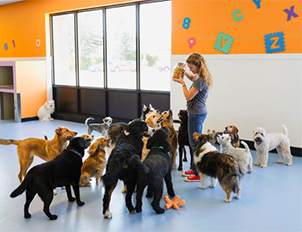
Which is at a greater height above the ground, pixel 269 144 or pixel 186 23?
pixel 186 23

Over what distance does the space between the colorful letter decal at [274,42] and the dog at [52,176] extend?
9.87ft

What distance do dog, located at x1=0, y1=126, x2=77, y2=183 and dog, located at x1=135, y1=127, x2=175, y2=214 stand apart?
3.08 ft

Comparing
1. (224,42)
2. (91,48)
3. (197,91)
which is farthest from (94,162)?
(91,48)

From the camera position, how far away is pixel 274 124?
4.75 m

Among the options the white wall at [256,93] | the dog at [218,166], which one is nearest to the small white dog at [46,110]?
the white wall at [256,93]

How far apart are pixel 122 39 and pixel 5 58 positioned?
4.37m

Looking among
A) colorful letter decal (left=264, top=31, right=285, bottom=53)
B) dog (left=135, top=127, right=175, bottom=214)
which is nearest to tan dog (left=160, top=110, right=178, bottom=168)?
dog (left=135, top=127, right=175, bottom=214)

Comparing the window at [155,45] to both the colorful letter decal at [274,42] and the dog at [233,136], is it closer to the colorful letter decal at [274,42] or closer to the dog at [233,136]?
the colorful letter decal at [274,42]

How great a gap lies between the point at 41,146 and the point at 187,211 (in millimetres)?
1707

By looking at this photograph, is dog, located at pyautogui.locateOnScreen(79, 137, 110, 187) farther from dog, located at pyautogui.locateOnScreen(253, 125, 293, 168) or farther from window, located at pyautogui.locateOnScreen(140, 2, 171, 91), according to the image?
→ window, located at pyautogui.locateOnScreen(140, 2, 171, 91)

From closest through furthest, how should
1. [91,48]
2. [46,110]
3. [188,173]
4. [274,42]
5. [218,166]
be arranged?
[218,166] < [188,173] < [274,42] < [91,48] < [46,110]

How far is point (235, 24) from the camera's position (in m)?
4.91

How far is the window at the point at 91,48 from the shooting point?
275 inches

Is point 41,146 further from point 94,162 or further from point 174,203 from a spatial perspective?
point 174,203
